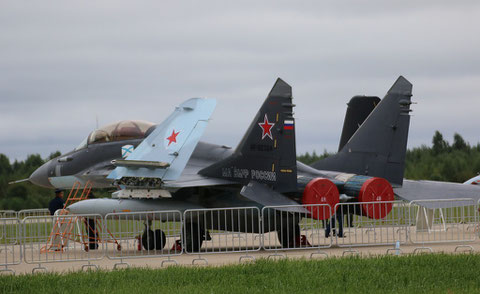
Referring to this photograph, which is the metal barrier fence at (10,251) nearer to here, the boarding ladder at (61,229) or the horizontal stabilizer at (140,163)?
the boarding ladder at (61,229)

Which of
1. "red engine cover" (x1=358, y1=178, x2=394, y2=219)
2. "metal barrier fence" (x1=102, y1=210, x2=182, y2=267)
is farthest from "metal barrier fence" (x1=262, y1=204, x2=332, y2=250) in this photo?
"metal barrier fence" (x1=102, y1=210, x2=182, y2=267)

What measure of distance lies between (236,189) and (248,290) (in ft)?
23.9

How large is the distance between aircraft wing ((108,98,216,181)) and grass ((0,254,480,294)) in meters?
4.92

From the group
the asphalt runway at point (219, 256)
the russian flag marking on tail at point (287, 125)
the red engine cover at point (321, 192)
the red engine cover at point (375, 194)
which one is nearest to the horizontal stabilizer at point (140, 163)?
the asphalt runway at point (219, 256)

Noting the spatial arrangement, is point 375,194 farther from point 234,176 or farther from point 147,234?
point 147,234

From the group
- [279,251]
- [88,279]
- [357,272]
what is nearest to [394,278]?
[357,272]

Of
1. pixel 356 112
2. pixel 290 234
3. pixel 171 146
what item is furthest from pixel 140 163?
pixel 356 112

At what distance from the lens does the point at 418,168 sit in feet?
132

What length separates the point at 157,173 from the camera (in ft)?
52.1

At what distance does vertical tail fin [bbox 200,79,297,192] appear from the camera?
1584 centimetres

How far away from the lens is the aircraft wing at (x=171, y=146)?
1584 centimetres

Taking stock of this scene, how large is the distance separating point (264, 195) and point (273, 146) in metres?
1.04

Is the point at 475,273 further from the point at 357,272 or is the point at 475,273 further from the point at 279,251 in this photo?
the point at 279,251

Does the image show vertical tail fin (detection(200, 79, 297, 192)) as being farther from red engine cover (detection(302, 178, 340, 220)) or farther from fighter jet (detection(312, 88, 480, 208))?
fighter jet (detection(312, 88, 480, 208))
